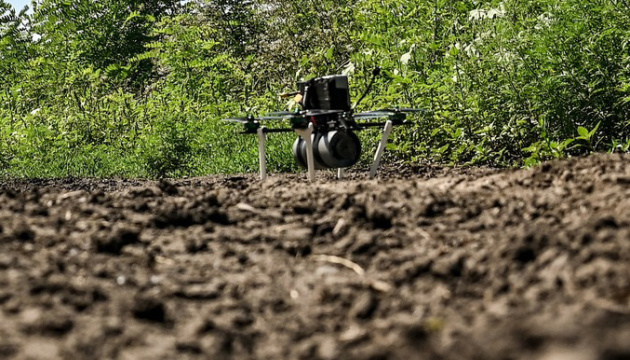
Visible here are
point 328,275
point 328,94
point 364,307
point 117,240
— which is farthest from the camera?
point 328,94

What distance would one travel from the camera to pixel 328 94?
18.2 ft

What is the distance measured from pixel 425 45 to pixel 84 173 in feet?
14.9

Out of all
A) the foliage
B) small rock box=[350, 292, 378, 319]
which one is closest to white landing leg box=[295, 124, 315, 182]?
the foliage

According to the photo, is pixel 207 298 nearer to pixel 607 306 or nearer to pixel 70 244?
pixel 70 244

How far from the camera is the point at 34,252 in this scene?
2.83m

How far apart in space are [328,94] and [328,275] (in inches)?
123

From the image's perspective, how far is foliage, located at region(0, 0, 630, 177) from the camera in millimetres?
5703

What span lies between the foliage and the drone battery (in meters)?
1.33

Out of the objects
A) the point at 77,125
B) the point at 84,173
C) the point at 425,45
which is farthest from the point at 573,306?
the point at 77,125

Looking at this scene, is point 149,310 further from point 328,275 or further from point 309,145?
point 309,145

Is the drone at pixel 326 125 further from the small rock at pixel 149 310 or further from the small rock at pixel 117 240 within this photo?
the small rock at pixel 149 310

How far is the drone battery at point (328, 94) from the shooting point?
553 cm

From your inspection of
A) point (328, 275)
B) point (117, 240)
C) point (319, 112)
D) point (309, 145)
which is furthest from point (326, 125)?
point (328, 275)

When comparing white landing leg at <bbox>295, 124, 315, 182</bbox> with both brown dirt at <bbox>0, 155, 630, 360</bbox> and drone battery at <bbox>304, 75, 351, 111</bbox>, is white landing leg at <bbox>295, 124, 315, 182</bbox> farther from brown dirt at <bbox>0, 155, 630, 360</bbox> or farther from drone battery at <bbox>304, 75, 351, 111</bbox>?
brown dirt at <bbox>0, 155, 630, 360</bbox>
